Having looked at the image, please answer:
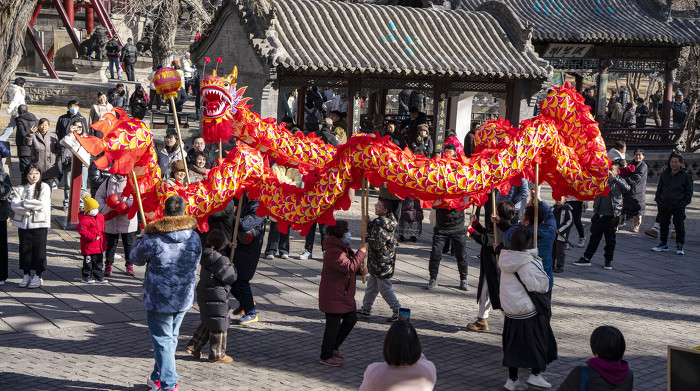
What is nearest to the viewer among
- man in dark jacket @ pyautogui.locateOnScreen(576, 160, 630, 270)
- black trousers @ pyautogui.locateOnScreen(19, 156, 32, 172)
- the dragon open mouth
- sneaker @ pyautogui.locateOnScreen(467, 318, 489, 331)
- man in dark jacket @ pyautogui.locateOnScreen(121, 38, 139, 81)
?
the dragon open mouth

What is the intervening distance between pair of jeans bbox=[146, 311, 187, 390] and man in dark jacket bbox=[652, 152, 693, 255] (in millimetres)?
9791

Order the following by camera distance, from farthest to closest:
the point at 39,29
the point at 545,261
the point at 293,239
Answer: the point at 39,29 → the point at 293,239 → the point at 545,261

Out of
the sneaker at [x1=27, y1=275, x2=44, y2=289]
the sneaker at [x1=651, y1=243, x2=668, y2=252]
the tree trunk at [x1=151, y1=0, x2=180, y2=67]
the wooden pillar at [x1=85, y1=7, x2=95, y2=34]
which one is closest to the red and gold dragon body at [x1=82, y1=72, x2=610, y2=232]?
the sneaker at [x1=27, y1=275, x2=44, y2=289]

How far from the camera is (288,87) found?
1591 cm

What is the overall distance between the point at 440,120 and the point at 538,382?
1072cm

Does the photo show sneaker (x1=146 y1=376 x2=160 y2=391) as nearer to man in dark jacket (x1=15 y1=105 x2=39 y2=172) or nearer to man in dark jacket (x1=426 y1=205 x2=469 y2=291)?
man in dark jacket (x1=426 y1=205 x2=469 y2=291)

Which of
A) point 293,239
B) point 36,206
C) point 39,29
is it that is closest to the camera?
point 36,206

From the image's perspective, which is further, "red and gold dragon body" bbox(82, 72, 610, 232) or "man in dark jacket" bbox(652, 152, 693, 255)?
"man in dark jacket" bbox(652, 152, 693, 255)

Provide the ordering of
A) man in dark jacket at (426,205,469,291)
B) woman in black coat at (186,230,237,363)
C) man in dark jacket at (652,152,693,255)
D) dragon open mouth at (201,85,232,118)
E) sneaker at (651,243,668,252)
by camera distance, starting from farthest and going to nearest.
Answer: sneaker at (651,243,668,252) < man in dark jacket at (652,152,693,255) < man in dark jacket at (426,205,469,291) < dragon open mouth at (201,85,232,118) < woman in black coat at (186,230,237,363)

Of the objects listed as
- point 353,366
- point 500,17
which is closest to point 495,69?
point 500,17

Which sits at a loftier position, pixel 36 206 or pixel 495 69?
pixel 495 69

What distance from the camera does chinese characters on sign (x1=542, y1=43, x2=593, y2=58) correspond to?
876 inches

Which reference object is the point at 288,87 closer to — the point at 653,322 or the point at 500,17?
the point at 500,17

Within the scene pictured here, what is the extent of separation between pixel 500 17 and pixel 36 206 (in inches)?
465
